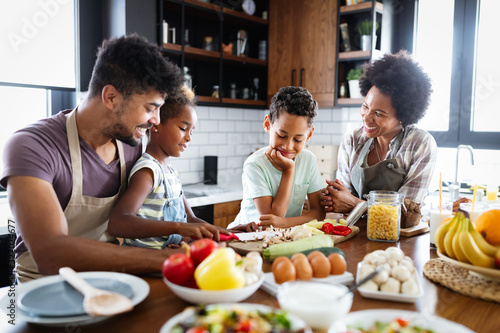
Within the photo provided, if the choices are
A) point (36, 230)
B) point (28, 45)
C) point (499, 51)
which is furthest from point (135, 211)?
point (499, 51)

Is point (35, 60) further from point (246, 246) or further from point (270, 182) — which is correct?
point (246, 246)

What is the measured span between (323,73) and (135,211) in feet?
9.86

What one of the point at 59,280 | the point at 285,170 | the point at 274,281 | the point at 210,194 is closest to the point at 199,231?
the point at 274,281

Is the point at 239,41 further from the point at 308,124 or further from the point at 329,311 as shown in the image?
the point at 329,311

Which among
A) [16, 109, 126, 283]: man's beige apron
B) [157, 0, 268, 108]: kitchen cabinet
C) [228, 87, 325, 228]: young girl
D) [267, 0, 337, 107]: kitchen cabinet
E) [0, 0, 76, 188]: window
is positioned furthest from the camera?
[267, 0, 337, 107]: kitchen cabinet

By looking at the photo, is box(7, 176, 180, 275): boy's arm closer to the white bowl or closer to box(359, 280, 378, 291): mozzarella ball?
the white bowl

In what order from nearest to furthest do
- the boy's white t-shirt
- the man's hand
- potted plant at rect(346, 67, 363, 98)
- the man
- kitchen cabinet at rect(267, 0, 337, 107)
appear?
the man, the man's hand, the boy's white t-shirt, potted plant at rect(346, 67, 363, 98), kitchen cabinet at rect(267, 0, 337, 107)

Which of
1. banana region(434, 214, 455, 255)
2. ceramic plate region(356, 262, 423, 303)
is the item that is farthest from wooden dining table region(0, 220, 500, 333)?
banana region(434, 214, 455, 255)

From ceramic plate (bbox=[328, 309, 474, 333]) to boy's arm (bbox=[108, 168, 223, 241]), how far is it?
0.70m

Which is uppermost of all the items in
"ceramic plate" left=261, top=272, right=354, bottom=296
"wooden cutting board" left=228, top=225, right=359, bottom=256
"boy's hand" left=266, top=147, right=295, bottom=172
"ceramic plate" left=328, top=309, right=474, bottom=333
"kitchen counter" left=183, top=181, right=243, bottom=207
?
"boy's hand" left=266, top=147, right=295, bottom=172

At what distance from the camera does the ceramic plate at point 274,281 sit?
1216mm

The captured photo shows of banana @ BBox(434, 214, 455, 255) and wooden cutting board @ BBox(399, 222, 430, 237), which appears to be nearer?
banana @ BBox(434, 214, 455, 255)

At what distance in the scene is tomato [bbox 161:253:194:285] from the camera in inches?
42.9

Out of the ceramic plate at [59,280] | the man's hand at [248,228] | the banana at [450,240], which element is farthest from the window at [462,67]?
the ceramic plate at [59,280]
